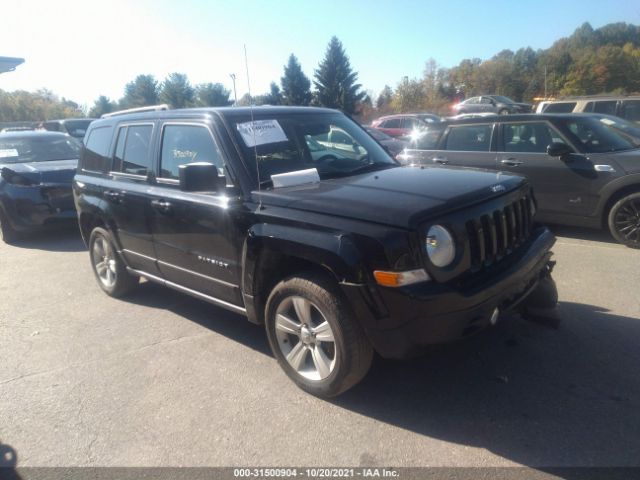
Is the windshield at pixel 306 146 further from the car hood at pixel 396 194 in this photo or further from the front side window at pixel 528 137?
the front side window at pixel 528 137

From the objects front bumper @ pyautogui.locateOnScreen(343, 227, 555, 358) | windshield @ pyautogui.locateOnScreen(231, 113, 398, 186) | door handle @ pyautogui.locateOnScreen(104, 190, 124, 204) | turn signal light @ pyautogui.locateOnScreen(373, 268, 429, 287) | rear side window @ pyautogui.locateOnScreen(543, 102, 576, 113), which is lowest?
front bumper @ pyautogui.locateOnScreen(343, 227, 555, 358)

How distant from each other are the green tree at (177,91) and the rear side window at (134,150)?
42.0 m

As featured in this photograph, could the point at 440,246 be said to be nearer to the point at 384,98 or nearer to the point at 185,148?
the point at 185,148

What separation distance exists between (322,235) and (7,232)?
7.69 m

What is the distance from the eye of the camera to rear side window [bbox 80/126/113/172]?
16.4 ft

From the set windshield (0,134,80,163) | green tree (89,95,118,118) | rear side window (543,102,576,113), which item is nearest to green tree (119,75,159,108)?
green tree (89,95,118,118)

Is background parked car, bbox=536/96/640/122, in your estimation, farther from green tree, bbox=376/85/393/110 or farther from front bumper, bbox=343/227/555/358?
green tree, bbox=376/85/393/110

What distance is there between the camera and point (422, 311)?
2553 mm

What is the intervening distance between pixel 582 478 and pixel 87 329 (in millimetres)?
4150

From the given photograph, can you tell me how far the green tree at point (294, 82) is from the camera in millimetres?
51031

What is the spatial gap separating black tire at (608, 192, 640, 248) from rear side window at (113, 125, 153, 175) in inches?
219

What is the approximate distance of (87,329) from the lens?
14.8ft

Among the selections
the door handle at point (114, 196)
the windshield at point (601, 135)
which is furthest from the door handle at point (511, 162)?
the door handle at point (114, 196)

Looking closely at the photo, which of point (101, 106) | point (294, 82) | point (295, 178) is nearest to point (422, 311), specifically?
point (295, 178)
